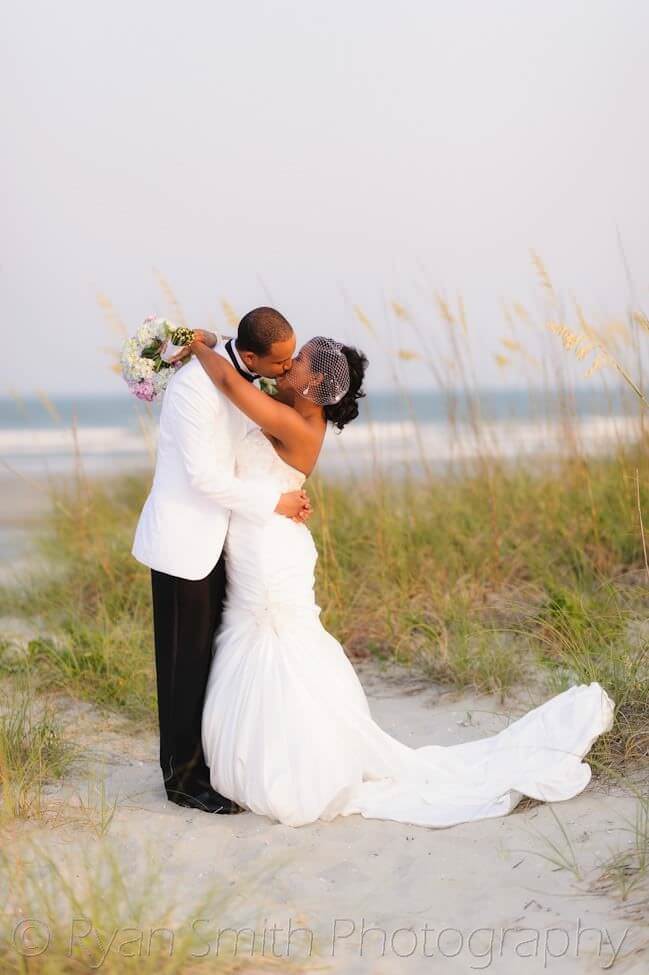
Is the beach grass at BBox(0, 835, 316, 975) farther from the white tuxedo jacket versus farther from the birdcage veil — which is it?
the birdcage veil

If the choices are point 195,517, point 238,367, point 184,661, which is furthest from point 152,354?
point 184,661

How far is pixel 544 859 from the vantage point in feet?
10.4

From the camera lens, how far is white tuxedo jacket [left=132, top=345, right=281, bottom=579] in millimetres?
3457

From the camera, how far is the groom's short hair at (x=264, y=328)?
133 inches

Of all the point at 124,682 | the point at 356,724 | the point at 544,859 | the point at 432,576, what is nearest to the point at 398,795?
the point at 356,724

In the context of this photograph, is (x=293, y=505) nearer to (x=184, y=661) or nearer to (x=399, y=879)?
(x=184, y=661)

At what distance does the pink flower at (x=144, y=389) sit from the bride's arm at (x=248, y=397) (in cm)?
19

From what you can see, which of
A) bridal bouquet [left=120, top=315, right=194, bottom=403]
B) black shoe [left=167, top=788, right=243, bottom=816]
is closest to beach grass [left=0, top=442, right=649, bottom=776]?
black shoe [left=167, top=788, right=243, bottom=816]

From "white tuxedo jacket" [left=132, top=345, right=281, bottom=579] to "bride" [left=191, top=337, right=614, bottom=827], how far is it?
0.24ft

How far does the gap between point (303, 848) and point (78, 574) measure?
3.22 metres

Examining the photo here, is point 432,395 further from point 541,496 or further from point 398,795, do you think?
point 398,795

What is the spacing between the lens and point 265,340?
338cm

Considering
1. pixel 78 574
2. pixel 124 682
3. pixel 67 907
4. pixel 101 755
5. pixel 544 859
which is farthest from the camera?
pixel 78 574

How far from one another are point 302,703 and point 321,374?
42.0 inches
